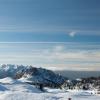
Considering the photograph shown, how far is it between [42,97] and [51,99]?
3541mm

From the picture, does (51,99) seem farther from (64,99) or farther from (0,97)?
(0,97)

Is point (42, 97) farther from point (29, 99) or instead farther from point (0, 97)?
point (0, 97)

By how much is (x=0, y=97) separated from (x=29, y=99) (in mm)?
7728

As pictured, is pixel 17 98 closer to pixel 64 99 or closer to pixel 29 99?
pixel 29 99

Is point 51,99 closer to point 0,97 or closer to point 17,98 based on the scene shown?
point 17,98

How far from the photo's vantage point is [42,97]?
258 feet

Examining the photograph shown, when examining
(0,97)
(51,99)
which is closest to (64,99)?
(51,99)

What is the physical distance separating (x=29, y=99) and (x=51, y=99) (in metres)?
5.30

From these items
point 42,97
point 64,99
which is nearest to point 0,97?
point 42,97

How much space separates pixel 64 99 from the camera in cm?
7519

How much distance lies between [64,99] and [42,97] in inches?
251

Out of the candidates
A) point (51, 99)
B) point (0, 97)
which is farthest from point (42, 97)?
point (0, 97)

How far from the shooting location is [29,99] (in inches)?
2992

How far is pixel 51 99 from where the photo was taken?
249 ft
